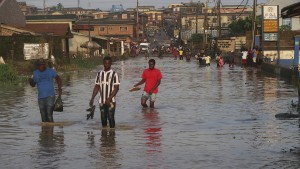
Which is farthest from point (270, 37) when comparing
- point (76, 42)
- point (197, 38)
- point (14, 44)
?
point (197, 38)

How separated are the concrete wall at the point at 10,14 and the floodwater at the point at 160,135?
44.0 m

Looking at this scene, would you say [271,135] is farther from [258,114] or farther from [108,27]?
[108,27]

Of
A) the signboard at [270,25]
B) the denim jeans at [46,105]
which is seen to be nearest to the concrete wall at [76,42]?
the signboard at [270,25]

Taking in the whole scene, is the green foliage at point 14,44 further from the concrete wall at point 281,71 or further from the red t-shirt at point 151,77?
the red t-shirt at point 151,77

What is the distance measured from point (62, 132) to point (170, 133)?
2.12 metres

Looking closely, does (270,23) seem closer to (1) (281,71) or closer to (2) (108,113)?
(1) (281,71)

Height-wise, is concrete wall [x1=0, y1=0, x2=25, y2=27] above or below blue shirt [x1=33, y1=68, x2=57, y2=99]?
above

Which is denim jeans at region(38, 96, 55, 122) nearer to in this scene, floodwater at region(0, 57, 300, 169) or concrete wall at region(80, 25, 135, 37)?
floodwater at region(0, 57, 300, 169)

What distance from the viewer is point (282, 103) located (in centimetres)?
2209

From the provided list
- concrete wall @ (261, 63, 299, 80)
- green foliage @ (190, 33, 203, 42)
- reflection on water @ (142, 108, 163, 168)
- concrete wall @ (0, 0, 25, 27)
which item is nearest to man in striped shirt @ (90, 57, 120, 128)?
reflection on water @ (142, 108, 163, 168)

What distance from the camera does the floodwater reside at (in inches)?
438

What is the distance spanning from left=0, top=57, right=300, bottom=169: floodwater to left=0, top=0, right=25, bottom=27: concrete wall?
44020mm

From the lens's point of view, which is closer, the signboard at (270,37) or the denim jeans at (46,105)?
the denim jeans at (46,105)

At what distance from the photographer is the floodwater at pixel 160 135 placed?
1112 centimetres
